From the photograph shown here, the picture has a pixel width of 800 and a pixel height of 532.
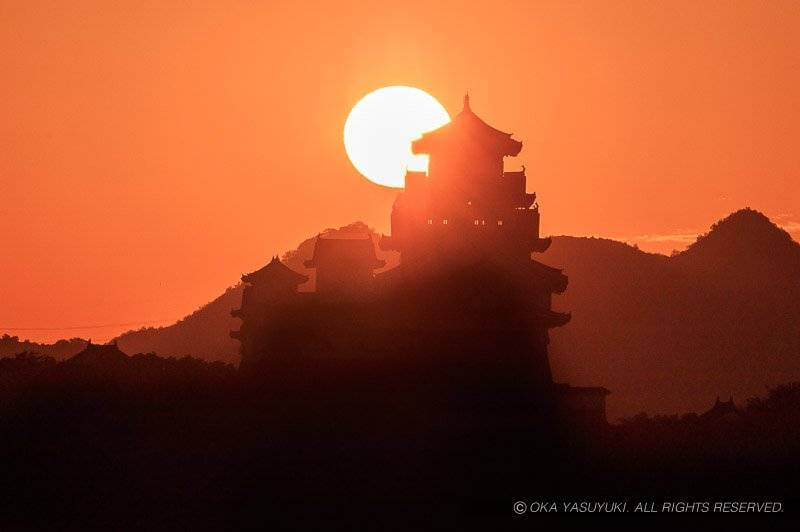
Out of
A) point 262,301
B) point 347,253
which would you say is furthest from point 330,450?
point 262,301

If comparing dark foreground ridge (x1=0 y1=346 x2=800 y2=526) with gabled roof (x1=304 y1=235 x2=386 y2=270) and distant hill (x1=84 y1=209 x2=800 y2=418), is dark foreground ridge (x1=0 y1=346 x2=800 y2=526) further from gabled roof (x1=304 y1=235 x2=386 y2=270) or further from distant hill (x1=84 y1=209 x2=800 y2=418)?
distant hill (x1=84 y1=209 x2=800 y2=418)

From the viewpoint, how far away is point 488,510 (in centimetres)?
3347

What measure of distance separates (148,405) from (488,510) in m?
11.8

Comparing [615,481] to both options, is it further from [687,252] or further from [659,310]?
[687,252]

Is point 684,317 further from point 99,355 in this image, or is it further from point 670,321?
point 99,355

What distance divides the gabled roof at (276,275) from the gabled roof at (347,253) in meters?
1.17

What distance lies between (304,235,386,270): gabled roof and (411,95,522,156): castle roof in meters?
5.51

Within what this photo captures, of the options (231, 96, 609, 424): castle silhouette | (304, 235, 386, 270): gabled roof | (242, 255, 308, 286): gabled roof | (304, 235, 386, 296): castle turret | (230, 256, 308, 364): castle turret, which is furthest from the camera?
(242, 255, 308, 286): gabled roof

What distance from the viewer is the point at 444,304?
4347cm

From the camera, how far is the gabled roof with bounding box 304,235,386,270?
46500mm

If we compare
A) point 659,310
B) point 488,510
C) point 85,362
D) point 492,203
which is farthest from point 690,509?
point 659,310

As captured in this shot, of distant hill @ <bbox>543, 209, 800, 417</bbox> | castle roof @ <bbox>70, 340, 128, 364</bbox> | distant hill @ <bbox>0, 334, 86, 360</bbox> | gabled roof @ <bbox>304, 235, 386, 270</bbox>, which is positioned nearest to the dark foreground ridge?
castle roof @ <bbox>70, 340, 128, 364</bbox>

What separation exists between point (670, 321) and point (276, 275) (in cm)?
6439

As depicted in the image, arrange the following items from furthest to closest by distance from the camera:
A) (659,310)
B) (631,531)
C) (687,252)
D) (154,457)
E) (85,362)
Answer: (687,252)
(659,310)
(85,362)
(154,457)
(631,531)
